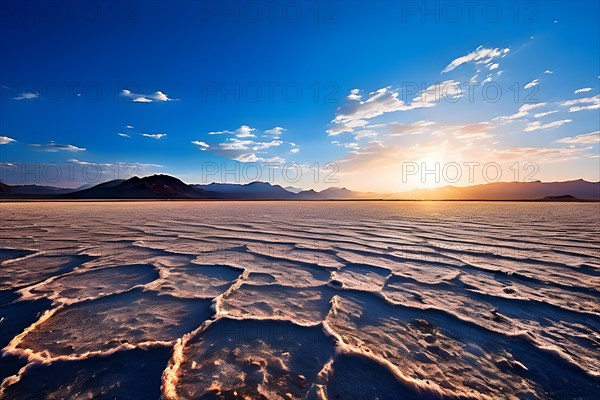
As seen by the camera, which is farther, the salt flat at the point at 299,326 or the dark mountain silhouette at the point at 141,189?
the dark mountain silhouette at the point at 141,189

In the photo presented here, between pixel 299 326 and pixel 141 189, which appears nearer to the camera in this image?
pixel 299 326

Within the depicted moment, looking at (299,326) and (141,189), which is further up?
(141,189)

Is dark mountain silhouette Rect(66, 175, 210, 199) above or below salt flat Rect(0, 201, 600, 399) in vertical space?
above

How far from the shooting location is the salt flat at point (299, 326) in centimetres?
147

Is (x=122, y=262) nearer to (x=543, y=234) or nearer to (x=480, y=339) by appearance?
(x=480, y=339)

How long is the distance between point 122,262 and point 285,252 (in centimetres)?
246

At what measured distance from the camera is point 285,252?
4.58 meters

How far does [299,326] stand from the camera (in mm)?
2113

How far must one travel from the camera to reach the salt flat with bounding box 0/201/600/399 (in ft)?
4.84

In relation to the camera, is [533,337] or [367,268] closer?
[533,337]

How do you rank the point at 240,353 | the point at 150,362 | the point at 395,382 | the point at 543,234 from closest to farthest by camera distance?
the point at 395,382, the point at 150,362, the point at 240,353, the point at 543,234

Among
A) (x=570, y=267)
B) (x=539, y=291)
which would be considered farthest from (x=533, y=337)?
(x=570, y=267)

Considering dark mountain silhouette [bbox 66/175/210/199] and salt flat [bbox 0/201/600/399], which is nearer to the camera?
salt flat [bbox 0/201/600/399]

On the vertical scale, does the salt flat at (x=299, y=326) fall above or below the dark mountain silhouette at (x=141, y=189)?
below
